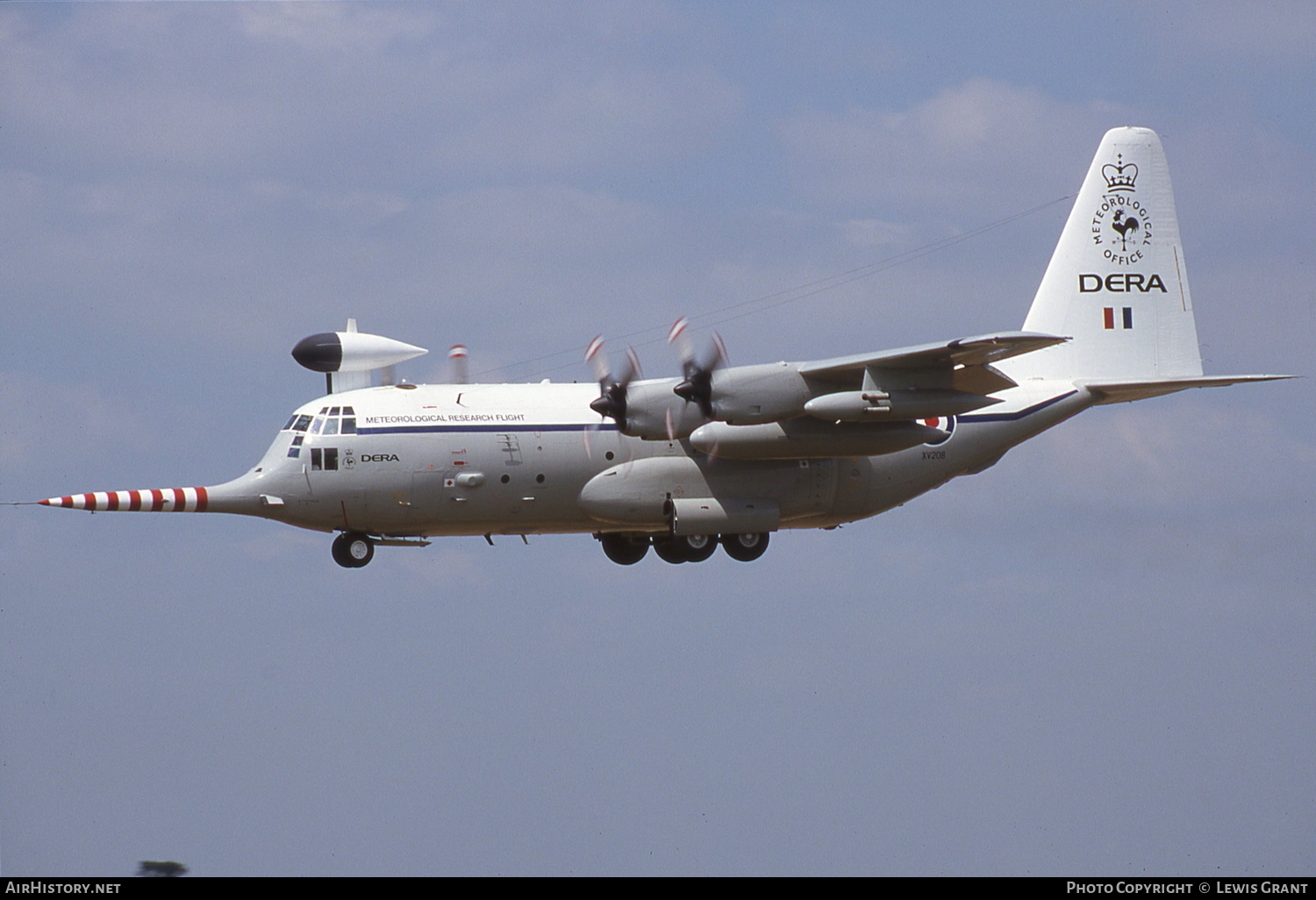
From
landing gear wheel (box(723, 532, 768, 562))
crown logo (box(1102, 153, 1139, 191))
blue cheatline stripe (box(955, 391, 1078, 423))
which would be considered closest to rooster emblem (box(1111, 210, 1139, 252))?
crown logo (box(1102, 153, 1139, 191))

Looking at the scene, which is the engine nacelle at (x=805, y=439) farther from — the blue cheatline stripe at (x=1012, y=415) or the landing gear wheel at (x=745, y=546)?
the blue cheatline stripe at (x=1012, y=415)

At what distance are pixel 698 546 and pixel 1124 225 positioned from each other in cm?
1204

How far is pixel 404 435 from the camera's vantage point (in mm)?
33750

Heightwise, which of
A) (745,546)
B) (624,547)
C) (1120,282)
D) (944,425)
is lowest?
(745,546)

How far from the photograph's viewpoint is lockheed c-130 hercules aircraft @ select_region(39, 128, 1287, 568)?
32.0m

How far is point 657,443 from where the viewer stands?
35.0 metres

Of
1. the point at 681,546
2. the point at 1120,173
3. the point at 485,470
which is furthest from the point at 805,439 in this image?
the point at 1120,173

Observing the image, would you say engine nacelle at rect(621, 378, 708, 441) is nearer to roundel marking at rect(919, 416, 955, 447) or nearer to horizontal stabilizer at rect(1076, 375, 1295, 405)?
roundel marking at rect(919, 416, 955, 447)

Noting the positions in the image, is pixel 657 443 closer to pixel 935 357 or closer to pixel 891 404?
pixel 891 404

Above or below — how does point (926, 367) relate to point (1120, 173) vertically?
below

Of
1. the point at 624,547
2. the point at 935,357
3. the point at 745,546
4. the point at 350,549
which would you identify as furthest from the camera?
the point at 624,547

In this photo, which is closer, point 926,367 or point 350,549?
point 926,367
